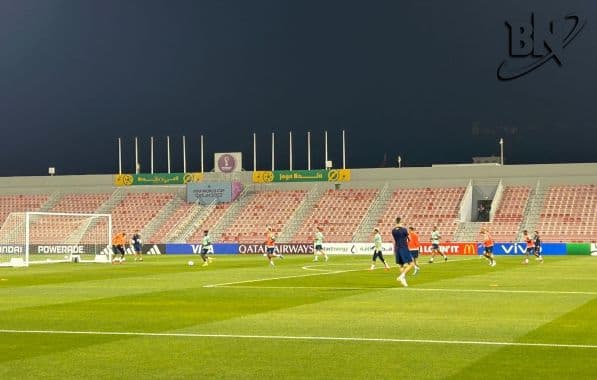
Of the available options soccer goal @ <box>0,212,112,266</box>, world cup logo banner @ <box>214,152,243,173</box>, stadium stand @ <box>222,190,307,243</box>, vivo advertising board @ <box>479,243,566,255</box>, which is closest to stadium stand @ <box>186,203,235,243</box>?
stadium stand @ <box>222,190,307,243</box>

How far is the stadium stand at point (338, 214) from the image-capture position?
87438 millimetres

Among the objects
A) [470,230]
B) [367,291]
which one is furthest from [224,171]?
[367,291]

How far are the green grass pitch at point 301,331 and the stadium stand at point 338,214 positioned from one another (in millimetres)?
53475

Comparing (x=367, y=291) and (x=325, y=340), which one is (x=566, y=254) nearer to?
(x=367, y=291)

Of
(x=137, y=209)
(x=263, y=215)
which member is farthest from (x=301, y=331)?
(x=137, y=209)

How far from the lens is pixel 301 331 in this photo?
18.7 metres

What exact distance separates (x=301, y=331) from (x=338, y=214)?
239 feet

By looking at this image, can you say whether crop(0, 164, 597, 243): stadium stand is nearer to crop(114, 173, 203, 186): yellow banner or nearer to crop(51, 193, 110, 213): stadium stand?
crop(51, 193, 110, 213): stadium stand

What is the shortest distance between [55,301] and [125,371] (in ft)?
44.5

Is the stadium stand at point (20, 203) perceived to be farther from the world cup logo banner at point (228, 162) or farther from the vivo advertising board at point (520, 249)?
the vivo advertising board at point (520, 249)

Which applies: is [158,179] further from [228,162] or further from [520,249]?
[520,249]

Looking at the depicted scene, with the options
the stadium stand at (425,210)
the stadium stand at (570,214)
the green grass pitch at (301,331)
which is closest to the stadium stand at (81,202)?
the stadium stand at (425,210)

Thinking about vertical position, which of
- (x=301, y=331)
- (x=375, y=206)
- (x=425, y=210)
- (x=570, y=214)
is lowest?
(x=570, y=214)

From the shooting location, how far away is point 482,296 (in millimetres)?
27375
